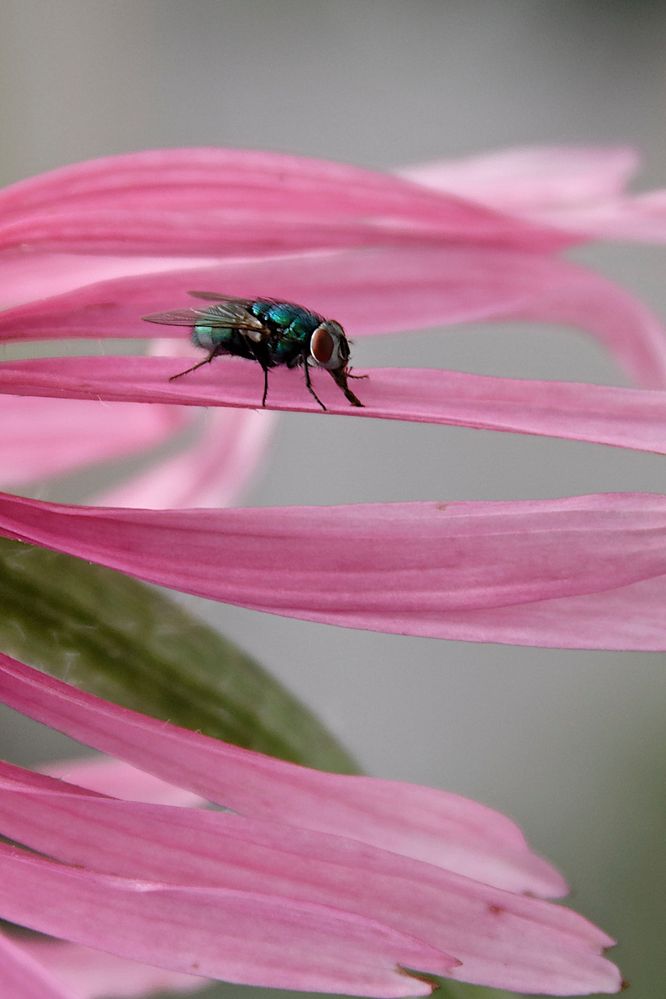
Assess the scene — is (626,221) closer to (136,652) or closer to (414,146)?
(136,652)

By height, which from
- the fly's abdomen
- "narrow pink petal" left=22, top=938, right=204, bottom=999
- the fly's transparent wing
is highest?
the fly's transparent wing

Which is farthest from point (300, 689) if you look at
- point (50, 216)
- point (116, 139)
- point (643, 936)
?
point (50, 216)

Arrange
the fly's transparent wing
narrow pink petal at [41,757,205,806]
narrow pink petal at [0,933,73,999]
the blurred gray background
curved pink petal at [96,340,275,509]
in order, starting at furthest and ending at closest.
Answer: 1. the blurred gray background
2. curved pink petal at [96,340,275,509]
3. narrow pink petal at [41,757,205,806]
4. the fly's transparent wing
5. narrow pink petal at [0,933,73,999]

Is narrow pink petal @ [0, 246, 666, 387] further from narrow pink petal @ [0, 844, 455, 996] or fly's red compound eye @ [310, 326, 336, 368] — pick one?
narrow pink petal @ [0, 844, 455, 996]

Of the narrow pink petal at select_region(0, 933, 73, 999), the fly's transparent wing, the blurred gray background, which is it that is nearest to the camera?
the narrow pink petal at select_region(0, 933, 73, 999)

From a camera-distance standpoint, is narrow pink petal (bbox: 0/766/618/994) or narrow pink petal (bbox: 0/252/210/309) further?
narrow pink petal (bbox: 0/252/210/309)

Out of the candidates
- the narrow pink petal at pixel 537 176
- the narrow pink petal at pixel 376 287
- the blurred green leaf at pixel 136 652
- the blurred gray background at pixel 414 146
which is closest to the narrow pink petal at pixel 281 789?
the blurred green leaf at pixel 136 652

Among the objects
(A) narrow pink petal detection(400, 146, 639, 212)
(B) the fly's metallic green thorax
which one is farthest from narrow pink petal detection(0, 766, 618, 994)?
(A) narrow pink petal detection(400, 146, 639, 212)

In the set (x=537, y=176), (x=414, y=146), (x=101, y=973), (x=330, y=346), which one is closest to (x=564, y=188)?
(x=537, y=176)
